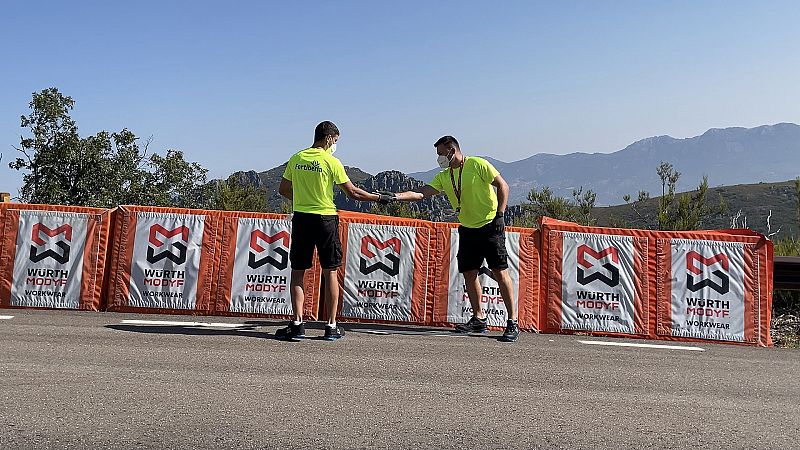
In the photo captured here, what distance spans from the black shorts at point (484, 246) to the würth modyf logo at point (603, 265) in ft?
4.03

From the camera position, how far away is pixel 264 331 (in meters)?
5.95

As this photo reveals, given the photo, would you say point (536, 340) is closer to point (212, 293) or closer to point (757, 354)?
point (757, 354)

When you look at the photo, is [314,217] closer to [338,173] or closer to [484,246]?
[338,173]

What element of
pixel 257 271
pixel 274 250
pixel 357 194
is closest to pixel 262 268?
pixel 257 271

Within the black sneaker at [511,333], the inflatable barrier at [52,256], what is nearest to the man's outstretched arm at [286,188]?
the black sneaker at [511,333]

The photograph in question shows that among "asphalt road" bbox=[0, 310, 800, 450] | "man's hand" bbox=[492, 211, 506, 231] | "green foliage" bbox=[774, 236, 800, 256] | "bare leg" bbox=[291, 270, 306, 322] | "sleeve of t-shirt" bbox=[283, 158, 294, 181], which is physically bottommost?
"asphalt road" bbox=[0, 310, 800, 450]

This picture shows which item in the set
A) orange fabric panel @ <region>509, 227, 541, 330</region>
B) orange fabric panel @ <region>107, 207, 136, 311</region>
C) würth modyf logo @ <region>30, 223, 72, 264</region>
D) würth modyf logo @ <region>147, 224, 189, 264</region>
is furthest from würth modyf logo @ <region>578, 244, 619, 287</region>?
würth modyf logo @ <region>30, 223, 72, 264</region>

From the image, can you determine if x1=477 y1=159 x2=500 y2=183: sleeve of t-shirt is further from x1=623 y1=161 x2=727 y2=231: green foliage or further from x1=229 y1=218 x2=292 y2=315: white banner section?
x1=623 y1=161 x2=727 y2=231: green foliage

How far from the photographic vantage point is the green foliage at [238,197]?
3800 cm

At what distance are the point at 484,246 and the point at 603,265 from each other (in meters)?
1.64

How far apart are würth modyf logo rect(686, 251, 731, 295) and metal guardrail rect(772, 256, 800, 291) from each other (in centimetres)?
135

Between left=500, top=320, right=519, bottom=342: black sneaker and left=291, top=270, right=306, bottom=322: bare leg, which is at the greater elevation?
left=291, top=270, right=306, bottom=322: bare leg

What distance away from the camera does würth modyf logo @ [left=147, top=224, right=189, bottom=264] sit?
7.33 metres

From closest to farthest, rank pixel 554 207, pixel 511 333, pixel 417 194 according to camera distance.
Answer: pixel 511 333 < pixel 417 194 < pixel 554 207
